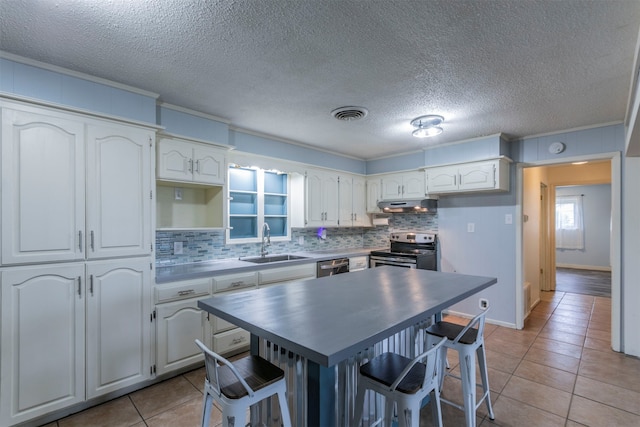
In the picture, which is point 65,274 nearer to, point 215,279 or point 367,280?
point 215,279

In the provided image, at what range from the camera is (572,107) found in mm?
2803

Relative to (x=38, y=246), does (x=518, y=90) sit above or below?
above

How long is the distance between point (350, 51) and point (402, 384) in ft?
6.01

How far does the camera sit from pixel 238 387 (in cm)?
132

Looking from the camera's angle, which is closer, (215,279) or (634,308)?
(215,279)

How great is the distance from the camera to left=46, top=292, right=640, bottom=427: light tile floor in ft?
6.88

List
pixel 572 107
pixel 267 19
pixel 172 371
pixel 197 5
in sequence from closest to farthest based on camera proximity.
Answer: pixel 197 5, pixel 267 19, pixel 172 371, pixel 572 107

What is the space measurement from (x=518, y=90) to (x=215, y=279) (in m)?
2.99

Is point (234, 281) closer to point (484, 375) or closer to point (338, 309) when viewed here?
point (338, 309)

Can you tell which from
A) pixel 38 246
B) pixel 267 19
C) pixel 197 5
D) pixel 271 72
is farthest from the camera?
pixel 271 72

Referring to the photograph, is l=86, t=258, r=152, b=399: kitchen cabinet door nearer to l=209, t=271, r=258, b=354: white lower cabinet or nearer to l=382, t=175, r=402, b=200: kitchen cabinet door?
l=209, t=271, r=258, b=354: white lower cabinet

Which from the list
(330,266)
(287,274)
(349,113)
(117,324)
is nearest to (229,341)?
(287,274)

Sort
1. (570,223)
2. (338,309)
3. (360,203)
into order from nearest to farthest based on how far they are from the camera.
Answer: (338,309), (360,203), (570,223)

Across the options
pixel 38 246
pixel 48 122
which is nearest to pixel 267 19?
pixel 48 122
